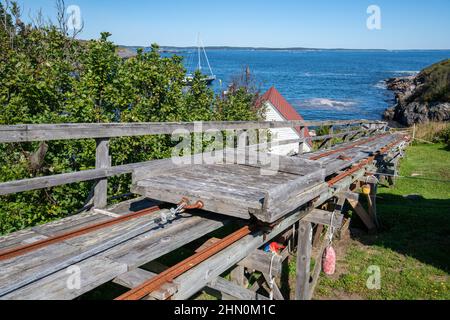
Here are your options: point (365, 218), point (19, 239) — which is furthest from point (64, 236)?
point (365, 218)

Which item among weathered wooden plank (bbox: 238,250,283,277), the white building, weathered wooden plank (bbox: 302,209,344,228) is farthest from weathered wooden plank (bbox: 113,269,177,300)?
the white building

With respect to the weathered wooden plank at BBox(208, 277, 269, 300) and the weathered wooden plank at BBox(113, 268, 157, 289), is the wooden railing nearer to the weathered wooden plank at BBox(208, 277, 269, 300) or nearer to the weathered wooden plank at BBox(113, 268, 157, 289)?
the weathered wooden plank at BBox(113, 268, 157, 289)

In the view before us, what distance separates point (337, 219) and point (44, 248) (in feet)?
11.6

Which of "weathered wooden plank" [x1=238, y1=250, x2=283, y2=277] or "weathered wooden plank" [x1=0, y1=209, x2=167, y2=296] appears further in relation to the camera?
"weathered wooden plank" [x1=238, y1=250, x2=283, y2=277]

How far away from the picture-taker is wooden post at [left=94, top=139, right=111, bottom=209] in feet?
14.5

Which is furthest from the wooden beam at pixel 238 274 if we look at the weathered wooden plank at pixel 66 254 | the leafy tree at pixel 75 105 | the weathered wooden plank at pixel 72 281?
the leafy tree at pixel 75 105

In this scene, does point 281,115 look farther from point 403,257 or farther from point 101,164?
point 101,164

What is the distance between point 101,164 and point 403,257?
6944mm

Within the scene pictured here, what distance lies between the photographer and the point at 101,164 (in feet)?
14.6

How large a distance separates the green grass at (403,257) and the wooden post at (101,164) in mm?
4527

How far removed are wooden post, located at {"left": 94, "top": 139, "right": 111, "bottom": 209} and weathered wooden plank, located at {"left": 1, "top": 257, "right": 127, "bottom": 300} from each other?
1.86 metres

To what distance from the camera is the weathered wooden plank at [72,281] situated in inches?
89.1
